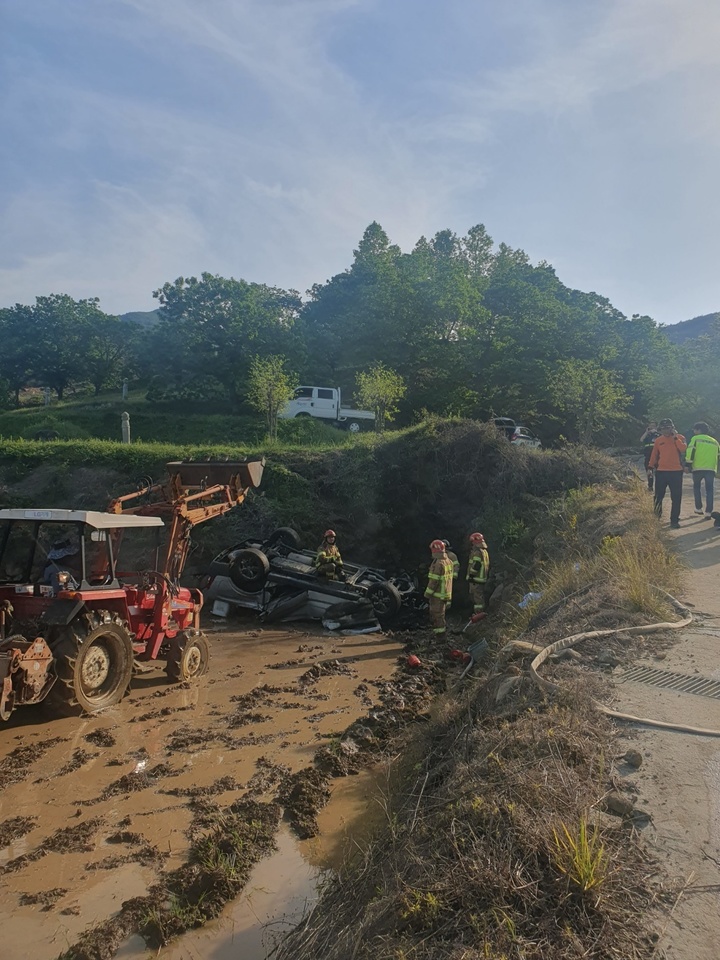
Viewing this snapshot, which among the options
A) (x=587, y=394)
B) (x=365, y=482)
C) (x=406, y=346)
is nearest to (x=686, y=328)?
(x=406, y=346)

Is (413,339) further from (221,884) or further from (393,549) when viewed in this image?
(221,884)

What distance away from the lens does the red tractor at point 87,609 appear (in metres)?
7.03

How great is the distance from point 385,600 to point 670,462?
584 cm

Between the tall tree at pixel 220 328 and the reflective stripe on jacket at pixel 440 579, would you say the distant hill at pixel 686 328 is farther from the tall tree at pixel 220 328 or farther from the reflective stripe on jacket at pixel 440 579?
the reflective stripe on jacket at pixel 440 579

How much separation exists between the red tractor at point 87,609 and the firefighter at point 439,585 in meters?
4.24

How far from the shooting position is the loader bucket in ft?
33.8

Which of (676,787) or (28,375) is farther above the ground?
(28,375)

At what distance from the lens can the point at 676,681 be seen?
5.64m

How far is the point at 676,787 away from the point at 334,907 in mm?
2054

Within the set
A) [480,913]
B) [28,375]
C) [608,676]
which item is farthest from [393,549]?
[28,375]

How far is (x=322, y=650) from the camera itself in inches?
451

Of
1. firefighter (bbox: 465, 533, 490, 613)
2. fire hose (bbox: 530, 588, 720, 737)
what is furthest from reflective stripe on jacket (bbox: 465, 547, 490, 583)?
fire hose (bbox: 530, 588, 720, 737)

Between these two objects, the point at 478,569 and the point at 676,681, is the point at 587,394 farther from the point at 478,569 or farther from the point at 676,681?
the point at 676,681

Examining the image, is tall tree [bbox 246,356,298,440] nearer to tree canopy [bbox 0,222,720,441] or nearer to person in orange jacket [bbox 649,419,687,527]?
tree canopy [bbox 0,222,720,441]
